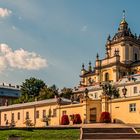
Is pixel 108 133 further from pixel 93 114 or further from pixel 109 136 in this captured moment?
pixel 93 114

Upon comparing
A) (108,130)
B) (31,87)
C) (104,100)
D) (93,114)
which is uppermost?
(31,87)

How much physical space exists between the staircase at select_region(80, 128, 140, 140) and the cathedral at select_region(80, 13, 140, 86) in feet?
214

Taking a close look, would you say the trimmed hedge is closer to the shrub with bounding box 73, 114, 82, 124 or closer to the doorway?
the shrub with bounding box 73, 114, 82, 124

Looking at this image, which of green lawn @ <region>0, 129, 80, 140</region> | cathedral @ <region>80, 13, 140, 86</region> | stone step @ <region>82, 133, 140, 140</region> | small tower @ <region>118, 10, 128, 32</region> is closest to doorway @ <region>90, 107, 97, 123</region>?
green lawn @ <region>0, 129, 80, 140</region>

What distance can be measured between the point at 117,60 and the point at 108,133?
2746 inches

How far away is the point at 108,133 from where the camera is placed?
3266cm

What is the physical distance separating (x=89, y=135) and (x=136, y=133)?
3.92 meters

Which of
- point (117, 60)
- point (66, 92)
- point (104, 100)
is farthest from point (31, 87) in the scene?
point (104, 100)

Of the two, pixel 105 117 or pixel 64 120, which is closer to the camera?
pixel 105 117

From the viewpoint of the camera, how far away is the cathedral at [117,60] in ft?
334

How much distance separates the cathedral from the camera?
102 m

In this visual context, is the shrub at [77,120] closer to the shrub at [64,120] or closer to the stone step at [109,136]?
the shrub at [64,120]

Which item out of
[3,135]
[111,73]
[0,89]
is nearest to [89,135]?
[3,135]

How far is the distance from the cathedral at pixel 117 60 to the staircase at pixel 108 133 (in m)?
65.2
